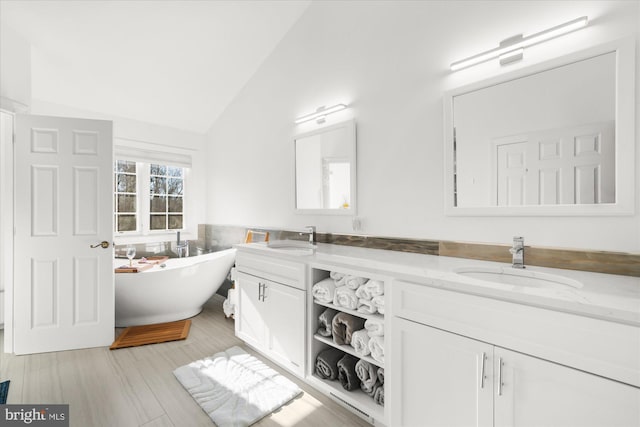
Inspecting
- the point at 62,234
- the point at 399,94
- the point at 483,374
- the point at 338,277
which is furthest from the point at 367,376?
the point at 62,234

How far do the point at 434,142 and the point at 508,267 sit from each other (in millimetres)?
864

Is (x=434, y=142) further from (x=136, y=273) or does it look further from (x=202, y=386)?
(x=136, y=273)

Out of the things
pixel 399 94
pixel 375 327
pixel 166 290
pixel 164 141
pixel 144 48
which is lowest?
pixel 166 290

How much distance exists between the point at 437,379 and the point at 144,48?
3.54 m

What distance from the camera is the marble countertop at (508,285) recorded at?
3.04 feet

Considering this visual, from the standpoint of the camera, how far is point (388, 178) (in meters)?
2.13

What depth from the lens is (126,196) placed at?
3727 millimetres

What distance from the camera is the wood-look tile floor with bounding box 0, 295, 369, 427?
165 cm

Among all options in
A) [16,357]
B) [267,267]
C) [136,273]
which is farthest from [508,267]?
[16,357]

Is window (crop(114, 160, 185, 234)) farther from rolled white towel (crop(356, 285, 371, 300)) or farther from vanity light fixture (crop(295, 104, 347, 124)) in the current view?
rolled white towel (crop(356, 285, 371, 300))

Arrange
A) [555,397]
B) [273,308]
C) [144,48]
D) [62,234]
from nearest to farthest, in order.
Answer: [555,397]
[273,308]
[62,234]
[144,48]

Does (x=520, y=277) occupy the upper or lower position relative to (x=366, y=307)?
upper

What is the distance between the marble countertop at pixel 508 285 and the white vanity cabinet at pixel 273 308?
0.58ft

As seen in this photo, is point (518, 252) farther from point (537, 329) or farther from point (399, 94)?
point (399, 94)
